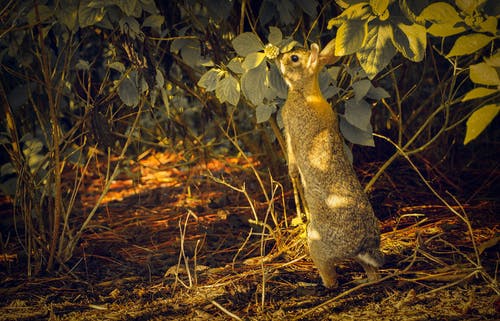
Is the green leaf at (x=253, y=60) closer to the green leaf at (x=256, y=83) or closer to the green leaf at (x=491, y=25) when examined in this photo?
the green leaf at (x=256, y=83)

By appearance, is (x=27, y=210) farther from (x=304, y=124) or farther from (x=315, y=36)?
(x=315, y=36)

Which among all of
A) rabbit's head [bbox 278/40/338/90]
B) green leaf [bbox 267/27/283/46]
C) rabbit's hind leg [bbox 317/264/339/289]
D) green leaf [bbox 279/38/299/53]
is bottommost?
rabbit's hind leg [bbox 317/264/339/289]

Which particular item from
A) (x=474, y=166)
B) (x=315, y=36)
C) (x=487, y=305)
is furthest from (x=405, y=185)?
(x=487, y=305)

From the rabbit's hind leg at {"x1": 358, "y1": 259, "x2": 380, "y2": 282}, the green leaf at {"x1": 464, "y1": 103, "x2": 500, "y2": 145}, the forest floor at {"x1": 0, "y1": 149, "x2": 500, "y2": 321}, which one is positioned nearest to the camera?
the green leaf at {"x1": 464, "y1": 103, "x2": 500, "y2": 145}

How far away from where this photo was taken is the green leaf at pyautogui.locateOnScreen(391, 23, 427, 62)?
235 centimetres

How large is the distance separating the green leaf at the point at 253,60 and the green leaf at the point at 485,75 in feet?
3.49

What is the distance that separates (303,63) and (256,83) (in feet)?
0.86

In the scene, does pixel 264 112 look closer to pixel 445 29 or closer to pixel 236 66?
pixel 236 66

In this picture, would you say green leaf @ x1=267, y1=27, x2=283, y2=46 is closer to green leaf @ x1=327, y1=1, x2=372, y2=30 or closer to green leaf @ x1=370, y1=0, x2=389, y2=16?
green leaf @ x1=327, y1=1, x2=372, y2=30

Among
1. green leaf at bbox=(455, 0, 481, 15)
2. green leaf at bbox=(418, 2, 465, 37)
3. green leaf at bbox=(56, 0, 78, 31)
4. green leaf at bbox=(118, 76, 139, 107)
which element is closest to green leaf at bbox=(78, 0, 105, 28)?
green leaf at bbox=(56, 0, 78, 31)

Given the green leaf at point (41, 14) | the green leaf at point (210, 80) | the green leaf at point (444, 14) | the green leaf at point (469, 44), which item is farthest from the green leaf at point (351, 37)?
the green leaf at point (41, 14)

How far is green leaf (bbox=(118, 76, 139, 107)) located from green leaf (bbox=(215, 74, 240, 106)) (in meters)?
0.50

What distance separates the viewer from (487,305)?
2.47 m

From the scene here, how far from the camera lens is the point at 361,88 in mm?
2869
